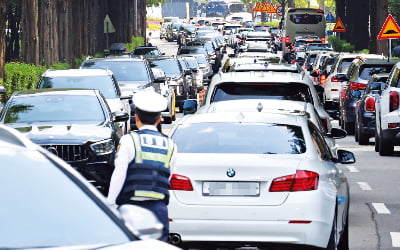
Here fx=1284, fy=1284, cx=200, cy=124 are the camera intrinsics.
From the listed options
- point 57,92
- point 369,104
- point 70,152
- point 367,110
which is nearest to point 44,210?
point 70,152

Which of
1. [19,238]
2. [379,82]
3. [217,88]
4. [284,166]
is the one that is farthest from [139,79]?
[19,238]

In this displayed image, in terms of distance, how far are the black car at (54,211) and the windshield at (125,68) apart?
73.3ft

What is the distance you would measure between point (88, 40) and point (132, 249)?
5765 cm

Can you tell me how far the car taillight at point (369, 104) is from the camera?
24.5m

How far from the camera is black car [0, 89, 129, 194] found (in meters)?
16.2

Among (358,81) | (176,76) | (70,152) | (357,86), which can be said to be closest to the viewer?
(70,152)

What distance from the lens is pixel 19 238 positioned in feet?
18.3

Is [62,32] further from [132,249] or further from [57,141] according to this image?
[132,249]

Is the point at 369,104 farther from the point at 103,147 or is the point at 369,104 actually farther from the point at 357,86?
the point at 103,147

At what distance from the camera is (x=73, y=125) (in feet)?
56.5

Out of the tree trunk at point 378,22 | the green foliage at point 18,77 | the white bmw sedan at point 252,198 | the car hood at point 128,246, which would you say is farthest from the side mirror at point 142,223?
the tree trunk at point 378,22

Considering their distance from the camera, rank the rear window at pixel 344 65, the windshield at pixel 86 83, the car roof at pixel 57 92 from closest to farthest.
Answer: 1. the car roof at pixel 57 92
2. the windshield at pixel 86 83
3. the rear window at pixel 344 65

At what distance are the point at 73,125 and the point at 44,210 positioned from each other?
37.4 ft

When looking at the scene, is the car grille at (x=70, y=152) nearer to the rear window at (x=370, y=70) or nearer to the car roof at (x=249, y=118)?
the car roof at (x=249, y=118)
